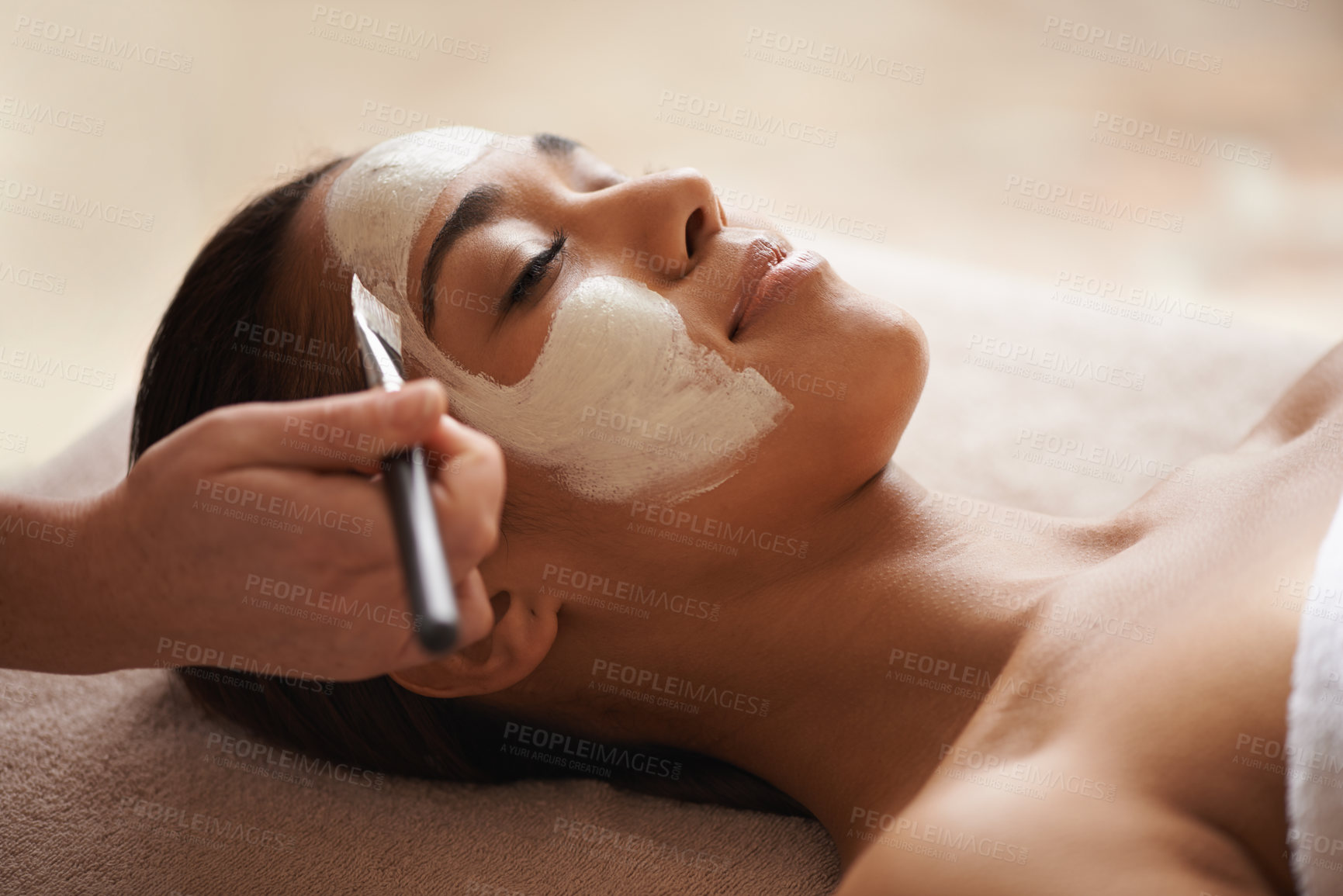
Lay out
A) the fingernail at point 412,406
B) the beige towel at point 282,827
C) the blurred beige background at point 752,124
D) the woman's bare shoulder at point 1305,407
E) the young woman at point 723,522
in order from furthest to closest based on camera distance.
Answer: the blurred beige background at point 752,124, the woman's bare shoulder at point 1305,407, the beige towel at point 282,827, the young woman at point 723,522, the fingernail at point 412,406

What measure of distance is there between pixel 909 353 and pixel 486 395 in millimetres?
426

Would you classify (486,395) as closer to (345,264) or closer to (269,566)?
(345,264)

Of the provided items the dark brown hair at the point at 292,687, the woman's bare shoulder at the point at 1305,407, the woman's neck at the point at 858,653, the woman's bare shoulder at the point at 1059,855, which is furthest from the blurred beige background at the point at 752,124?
the woman's bare shoulder at the point at 1059,855

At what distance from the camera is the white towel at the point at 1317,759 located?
77 centimetres

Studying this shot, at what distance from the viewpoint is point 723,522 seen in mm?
1000

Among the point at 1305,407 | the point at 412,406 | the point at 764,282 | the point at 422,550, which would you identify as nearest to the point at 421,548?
the point at 422,550

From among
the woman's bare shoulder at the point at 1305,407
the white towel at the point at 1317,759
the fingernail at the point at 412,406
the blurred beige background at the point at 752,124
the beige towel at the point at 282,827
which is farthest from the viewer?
the blurred beige background at the point at 752,124

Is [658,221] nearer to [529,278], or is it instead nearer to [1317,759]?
[529,278]

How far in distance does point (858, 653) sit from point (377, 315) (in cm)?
60

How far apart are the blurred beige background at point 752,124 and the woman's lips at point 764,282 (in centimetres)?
108

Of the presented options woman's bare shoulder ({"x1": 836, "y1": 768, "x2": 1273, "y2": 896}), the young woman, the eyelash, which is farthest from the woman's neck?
the eyelash

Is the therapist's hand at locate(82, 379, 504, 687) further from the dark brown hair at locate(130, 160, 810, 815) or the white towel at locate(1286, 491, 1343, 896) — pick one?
the white towel at locate(1286, 491, 1343, 896)

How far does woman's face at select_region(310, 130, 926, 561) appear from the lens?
978 millimetres

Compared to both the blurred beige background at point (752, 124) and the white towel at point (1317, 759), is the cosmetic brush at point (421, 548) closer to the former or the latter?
the white towel at point (1317, 759)
